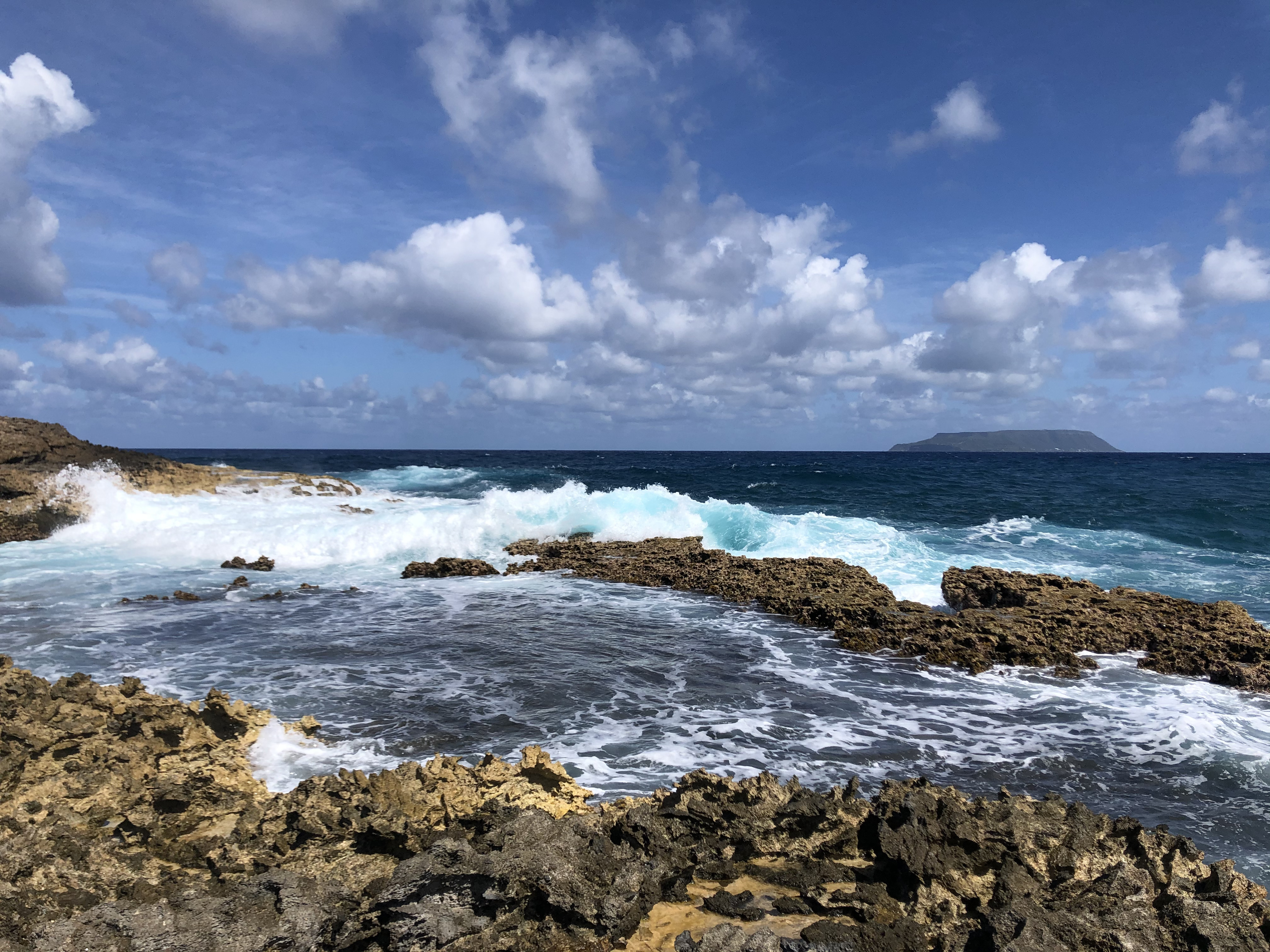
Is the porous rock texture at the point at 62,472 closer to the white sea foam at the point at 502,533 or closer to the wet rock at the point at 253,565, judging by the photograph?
the white sea foam at the point at 502,533

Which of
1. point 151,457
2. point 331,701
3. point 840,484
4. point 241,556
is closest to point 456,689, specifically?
point 331,701

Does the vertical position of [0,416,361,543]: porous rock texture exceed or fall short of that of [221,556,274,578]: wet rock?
it exceeds it

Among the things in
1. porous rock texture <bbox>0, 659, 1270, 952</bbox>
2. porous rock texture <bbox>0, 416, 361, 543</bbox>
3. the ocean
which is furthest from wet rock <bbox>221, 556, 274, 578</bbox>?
porous rock texture <bbox>0, 659, 1270, 952</bbox>

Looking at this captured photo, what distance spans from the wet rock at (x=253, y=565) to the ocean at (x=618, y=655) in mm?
288

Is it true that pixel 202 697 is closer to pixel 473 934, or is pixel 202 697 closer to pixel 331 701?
pixel 331 701

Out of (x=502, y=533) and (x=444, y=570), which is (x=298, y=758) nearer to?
(x=444, y=570)

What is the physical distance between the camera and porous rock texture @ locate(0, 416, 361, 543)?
1958 cm

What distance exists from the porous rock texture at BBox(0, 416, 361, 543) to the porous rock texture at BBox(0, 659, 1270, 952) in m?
18.7

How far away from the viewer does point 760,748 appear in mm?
6629

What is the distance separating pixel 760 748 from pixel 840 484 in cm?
4221

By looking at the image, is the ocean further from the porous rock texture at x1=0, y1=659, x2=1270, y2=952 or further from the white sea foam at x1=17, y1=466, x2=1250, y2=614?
the porous rock texture at x1=0, y1=659, x2=1270, y2=952

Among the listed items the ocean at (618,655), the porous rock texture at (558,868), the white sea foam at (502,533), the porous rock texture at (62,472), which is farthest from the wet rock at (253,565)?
the porous rock texture at (558,868)

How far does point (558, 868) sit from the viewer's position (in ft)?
12.2

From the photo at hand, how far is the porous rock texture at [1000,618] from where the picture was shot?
9672 mm
